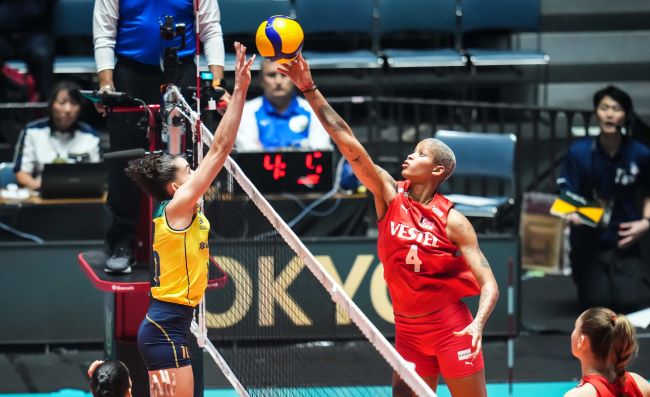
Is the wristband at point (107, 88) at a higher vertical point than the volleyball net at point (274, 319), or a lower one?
higher

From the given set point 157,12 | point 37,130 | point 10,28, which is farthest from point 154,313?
point 10,28

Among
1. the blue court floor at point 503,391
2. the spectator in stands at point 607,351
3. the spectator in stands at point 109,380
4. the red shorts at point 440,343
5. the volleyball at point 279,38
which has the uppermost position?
the volleyball at point 279,38

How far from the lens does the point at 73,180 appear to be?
10.4m

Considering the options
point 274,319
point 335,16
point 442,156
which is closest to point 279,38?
point 442,156

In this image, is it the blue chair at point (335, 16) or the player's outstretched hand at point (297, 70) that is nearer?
the player's outstretched hand at point (297, 70)

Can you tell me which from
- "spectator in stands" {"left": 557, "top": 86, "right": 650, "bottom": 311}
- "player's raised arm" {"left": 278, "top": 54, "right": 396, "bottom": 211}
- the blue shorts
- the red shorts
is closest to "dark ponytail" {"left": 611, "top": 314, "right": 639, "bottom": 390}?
the red shorts

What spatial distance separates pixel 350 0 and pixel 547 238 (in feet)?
13.2

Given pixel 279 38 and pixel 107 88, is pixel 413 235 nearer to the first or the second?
pixel 279 38

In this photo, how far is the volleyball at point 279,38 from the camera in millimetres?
6523

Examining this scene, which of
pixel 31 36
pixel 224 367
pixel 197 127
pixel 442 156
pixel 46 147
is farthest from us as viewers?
pixel 31 36

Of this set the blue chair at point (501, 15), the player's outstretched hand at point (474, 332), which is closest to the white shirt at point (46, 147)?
the blue chair at point (501, 15)

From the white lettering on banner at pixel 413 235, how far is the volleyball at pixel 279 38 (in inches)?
44.5

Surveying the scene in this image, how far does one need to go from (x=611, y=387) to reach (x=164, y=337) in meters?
2.47

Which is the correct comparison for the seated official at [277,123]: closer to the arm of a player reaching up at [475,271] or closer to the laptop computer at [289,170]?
the laptop computer at [289,170]
